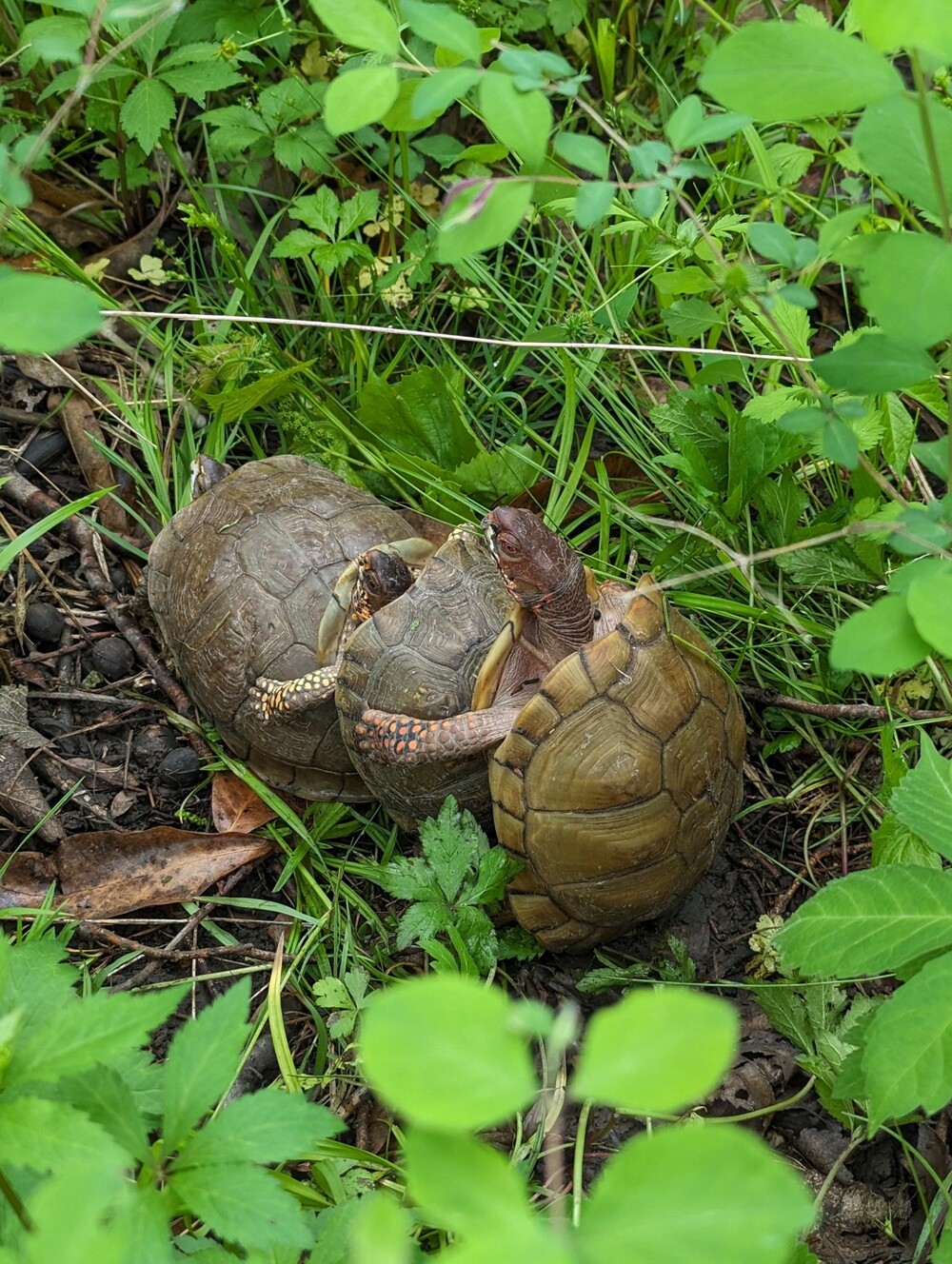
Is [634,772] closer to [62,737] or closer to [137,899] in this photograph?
[137,899]

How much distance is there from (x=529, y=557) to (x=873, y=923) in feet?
3.53

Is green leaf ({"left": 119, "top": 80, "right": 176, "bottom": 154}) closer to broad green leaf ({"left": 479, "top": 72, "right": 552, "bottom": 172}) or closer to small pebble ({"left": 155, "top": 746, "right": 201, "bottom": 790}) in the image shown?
small pebble ({"left": 155, "top": 746, "right": 201, "bottom": 790})

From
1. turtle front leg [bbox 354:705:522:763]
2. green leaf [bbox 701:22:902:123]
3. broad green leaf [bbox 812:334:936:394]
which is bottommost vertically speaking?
turtle front leg [bbox 354:705:522:763]

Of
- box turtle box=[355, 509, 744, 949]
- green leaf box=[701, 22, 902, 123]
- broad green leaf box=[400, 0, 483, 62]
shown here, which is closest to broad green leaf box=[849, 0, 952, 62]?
green leaf box=[701, 22, 902, 123]

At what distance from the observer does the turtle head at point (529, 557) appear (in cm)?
228

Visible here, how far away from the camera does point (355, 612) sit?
2646 mm

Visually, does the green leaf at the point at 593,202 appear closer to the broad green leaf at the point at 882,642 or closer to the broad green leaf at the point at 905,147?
the broad green leaf at the point at 905,147

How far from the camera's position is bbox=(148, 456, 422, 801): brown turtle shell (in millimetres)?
2729

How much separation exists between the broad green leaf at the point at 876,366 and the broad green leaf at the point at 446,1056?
0.96 m

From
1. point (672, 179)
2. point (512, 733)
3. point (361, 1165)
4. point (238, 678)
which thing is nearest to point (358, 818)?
point (238, 678)

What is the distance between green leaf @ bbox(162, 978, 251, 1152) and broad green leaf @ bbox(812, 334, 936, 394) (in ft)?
3.42

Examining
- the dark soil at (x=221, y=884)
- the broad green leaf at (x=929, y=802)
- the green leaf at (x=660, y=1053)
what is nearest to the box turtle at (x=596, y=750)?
the dark soil at (x=221, y=884)

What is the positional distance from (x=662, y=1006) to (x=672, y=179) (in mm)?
1049

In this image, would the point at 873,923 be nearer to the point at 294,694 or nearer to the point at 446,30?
the point at 446,30
